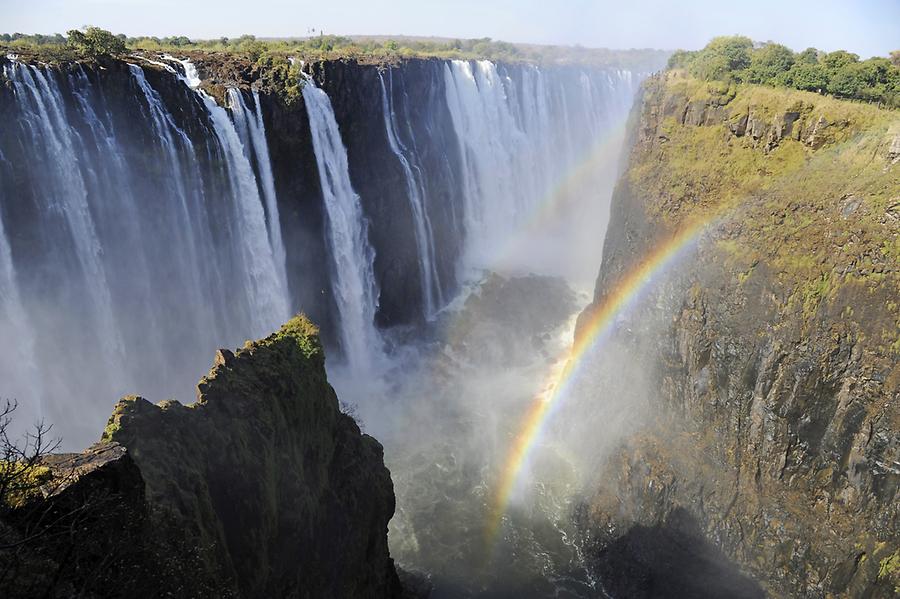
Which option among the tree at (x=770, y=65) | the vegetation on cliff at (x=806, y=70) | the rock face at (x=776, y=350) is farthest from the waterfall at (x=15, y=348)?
the tree at (x=770, y=65)

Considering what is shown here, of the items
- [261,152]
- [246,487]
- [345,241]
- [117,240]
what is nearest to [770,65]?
[345,241]

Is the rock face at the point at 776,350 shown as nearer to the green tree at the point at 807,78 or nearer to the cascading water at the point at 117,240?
the green tree at the point at 807,78

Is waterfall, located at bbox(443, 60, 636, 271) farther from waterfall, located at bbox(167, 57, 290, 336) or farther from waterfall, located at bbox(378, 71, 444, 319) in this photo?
waterfall, located at bbox(167, 57, 290, 336)

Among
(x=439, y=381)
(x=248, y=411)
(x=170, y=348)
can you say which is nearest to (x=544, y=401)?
(x=439, y=381)

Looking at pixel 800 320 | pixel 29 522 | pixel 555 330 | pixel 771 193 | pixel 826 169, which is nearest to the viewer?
pixel 29 522

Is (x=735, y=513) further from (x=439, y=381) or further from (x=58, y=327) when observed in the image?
(x=58, y=327)

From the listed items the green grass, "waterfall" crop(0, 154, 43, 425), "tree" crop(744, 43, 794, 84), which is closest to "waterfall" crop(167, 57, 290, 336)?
the green grass

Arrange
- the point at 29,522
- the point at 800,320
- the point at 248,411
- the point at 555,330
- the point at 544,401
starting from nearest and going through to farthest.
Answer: the point at 29,522 < the point at 248,411 < the point at 800,320 < the point at 544,401 < the point at 555,330
